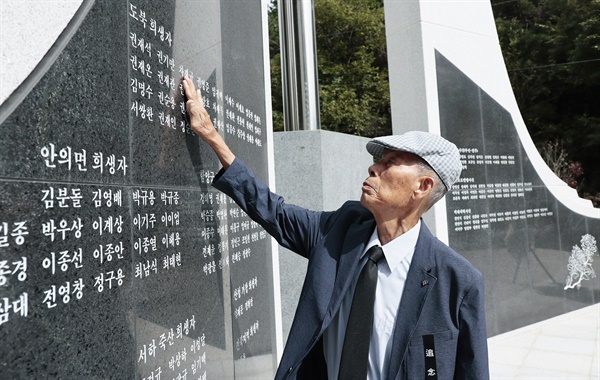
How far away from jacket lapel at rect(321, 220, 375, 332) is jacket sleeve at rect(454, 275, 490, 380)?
→ 1.28ft

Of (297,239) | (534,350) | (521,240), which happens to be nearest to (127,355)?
(297,239)

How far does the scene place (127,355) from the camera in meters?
1.52

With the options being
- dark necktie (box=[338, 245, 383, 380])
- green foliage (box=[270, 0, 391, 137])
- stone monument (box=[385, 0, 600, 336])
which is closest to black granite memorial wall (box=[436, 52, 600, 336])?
stone monument (box=[385, 0, 600, 336])

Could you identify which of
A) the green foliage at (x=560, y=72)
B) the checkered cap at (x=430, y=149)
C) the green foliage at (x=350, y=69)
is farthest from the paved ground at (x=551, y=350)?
the green foliage at (x=560, y=72)

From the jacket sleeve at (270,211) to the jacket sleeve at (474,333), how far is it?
2.13 ft

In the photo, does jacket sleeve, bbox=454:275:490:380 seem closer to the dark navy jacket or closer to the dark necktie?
the dark navy jacket

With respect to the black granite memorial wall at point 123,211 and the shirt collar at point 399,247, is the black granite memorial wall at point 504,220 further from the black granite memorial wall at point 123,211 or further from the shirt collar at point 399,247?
the shirt collar at point 399,247

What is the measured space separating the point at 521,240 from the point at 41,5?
20.6ft

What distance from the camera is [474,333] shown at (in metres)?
1.64

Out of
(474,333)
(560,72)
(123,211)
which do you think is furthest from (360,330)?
(560,72)

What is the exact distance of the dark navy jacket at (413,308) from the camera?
5.36ft

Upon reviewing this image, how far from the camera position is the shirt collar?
1.77 metres

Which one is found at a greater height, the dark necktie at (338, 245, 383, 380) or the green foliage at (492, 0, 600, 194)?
the green foliage at (492, 0, 600, 194)

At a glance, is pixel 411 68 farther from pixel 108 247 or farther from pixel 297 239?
pixel 108 247
